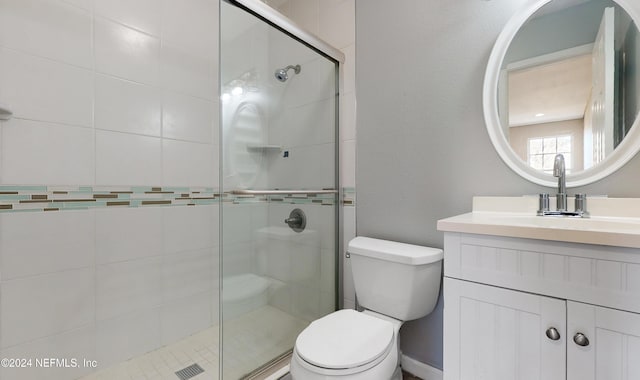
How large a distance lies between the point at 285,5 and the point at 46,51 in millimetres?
A: 1517

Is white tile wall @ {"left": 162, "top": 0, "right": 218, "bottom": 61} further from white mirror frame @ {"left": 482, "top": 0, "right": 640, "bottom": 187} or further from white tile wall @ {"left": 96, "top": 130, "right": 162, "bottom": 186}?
white mirror frame @ {"left": 482, "top": 0, "right": 640, "bottom": 187}

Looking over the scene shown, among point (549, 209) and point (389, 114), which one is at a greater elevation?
point (389, 114)

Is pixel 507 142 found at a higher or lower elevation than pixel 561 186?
higher

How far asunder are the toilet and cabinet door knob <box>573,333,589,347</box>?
21.2 inches

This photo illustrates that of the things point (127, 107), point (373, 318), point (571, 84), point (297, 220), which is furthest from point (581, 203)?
point (127, 107)

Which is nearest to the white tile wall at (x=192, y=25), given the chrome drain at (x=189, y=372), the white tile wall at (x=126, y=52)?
the white tile wall at (x=126, y=52)

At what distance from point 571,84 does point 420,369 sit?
150 cm

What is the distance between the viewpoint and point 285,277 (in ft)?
5.02

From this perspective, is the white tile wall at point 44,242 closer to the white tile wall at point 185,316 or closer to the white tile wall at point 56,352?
the white tile wall at point 56,352

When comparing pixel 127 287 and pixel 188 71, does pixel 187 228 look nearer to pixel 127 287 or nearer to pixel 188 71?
pixel 127 287

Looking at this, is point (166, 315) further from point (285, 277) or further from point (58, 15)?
point (58, 15)

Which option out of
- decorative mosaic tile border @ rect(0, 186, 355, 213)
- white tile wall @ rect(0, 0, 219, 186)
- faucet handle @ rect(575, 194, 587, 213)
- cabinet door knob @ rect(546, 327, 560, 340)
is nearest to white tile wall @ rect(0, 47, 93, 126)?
white tile wall @ rect(0, 0, 219, 186)

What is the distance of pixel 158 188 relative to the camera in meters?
1.69

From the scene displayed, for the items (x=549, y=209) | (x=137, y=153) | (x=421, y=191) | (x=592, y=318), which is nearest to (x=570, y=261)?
(x=592, y=318)
